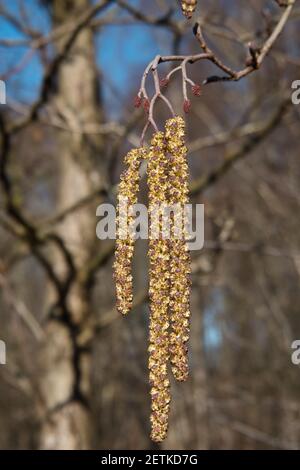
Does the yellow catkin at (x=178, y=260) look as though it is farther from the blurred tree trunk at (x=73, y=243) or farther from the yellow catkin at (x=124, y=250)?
the blurred tree trunk at (x=73, y=243)

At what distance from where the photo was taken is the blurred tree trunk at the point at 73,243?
3.36m

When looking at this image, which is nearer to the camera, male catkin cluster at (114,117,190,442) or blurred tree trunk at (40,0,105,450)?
male catkin cluster at (114,117,190,442)

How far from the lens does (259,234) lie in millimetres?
7680

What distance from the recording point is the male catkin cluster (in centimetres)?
96

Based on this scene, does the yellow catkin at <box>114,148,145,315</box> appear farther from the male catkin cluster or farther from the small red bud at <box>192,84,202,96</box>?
the small red bud at <box>192,84,202,96</box>

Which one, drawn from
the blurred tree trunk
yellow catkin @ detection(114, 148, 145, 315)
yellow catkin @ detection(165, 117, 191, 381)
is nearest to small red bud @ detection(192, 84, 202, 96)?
yellow catkin @ detection(165, 117, 191, 381)

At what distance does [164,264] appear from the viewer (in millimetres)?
970

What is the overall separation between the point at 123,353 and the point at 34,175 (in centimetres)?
283

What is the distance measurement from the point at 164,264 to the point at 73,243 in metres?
2.64

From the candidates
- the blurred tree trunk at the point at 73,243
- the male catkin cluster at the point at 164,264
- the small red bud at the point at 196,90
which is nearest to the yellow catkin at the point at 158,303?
the male catkin cluster at the point at 164,264

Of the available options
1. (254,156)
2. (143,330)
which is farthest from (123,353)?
(254,156)

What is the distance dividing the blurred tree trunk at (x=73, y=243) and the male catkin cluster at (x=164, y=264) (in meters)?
2.21

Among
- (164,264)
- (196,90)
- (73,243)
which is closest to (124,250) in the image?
(164,264)

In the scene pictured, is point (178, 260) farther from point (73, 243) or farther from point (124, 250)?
point (73, 243)
